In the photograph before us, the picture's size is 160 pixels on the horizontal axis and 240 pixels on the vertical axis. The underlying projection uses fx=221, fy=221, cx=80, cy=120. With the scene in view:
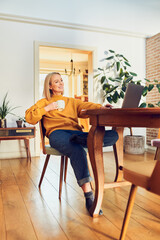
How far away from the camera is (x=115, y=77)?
4.86 m

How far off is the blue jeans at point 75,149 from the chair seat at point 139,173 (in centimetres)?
51

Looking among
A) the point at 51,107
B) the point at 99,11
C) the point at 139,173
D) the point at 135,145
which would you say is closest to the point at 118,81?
the point at 135,145

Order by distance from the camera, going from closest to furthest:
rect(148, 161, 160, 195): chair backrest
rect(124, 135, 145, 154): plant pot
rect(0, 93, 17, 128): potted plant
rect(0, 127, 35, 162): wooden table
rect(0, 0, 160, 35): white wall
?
rect(148, 161, 160, 195): chair backrest
rect(0, 127, 35, 162): wooden table
rect(0, 93, 17, 128): potted plant
rect(0, 0, 160, 35): white wall
rect(124, 135, 145, 154): plant pot

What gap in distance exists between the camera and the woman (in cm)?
165

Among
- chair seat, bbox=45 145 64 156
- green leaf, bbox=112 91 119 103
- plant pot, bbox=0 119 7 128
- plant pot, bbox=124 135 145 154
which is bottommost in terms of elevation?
plant pot, bbox=124 135 145 154

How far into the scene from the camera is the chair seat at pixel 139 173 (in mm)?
1013

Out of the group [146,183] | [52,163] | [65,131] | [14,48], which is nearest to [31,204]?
[65,131]

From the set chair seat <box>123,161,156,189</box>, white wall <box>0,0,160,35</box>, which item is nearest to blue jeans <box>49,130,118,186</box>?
chair seat <box>123,161,156,189</box>

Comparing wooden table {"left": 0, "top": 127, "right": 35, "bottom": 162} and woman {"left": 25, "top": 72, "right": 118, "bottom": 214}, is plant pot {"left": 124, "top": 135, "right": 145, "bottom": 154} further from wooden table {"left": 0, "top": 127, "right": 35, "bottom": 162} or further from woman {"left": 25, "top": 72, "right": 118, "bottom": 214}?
woman {"left": 25, "top": 72, "right": 118, "bottom": 214}

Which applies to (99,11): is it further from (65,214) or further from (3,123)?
(65,214)

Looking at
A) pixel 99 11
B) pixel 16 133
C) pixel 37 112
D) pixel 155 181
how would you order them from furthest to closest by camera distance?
pixel 99 11, pixel 16 133, pixel 37 112, pixel 155 181

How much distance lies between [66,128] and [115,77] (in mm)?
3100

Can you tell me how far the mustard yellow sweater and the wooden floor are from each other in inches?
24.5

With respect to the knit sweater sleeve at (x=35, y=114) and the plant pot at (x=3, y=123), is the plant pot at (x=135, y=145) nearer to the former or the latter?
the plant pot at (x=3, y=123)
